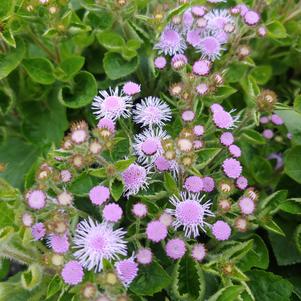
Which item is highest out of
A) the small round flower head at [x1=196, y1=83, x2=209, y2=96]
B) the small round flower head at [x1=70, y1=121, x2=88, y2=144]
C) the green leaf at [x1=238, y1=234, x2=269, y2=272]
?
the small round flower head at [x1=196, y1=83, x2=209, y2=96]

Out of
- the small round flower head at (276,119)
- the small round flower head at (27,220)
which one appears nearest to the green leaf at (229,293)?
the small round flower head at (27,220)

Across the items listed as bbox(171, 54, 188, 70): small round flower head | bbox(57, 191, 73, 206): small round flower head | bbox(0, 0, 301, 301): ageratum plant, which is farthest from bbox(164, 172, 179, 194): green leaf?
bbox(171, 54, 188, 70): small round flower head

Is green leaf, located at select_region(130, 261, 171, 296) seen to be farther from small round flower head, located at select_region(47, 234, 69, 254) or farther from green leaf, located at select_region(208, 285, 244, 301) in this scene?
small round flower head, located at select_region(47, 234, 69, 254)

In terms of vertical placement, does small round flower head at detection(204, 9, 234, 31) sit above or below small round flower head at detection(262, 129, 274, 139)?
above

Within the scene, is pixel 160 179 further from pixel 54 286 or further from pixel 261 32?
pixel 261 32

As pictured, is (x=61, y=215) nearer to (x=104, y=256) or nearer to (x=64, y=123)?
(x=104, y=256)

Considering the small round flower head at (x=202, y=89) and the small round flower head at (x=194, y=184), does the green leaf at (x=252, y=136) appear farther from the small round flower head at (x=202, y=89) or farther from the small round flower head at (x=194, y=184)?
the small round flower head at (x=194, y=184)
